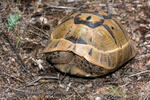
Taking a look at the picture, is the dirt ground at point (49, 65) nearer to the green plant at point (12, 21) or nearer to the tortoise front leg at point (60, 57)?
the green plant at point (12, 21)

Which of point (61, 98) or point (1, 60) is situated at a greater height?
point (1, 60)

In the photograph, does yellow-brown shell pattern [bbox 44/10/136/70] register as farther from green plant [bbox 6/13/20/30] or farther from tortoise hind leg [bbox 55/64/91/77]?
green plant [bbox 6/13/20/30]

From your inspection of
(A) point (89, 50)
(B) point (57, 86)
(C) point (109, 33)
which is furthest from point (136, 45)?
(B) point (57, 86)

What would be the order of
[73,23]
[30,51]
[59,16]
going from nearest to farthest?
[73,23] → [30,51] → [59,16]

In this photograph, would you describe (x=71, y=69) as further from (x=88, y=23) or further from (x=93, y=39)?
(x=88, y=23)

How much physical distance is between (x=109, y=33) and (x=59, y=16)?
1.38 m

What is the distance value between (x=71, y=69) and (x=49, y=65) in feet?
1.31

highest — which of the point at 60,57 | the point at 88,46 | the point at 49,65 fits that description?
the point at 88,46

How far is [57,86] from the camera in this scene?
3.13 m

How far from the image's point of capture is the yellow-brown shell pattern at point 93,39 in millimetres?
2859

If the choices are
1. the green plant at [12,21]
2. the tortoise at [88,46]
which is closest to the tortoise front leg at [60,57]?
the tortoise at [88,46]

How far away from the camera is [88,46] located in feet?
9.39

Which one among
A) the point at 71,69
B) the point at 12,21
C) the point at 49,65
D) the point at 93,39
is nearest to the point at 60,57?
the point at 71,69

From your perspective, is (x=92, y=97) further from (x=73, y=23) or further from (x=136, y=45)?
(x=136, y=45)
